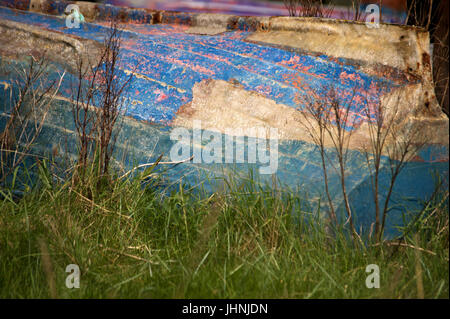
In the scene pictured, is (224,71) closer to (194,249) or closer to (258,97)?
(258,97)

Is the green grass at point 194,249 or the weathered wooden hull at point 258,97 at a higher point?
the weathered wooden hull at point 258,97

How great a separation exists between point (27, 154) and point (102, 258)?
83 cm

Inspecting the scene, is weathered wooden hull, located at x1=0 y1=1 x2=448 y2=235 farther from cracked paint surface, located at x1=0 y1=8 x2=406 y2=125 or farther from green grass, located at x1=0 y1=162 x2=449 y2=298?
green grass, located at x1=0 y1=162 x2=449 y2=298

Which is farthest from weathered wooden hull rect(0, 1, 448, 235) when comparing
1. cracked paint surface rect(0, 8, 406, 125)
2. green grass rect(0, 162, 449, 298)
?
green grass rect(0, 162, 449, 298)

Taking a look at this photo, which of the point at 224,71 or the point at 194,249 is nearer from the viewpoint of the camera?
the point at 194,249

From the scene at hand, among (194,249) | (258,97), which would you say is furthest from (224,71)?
(194,249)

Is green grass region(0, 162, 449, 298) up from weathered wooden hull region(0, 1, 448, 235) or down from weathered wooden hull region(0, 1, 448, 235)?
down

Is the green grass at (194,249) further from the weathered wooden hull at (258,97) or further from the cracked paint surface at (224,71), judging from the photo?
the cracked paint surface at (224,71)

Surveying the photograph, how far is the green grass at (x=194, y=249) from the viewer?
6.48 ft

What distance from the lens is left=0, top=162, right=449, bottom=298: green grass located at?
197cm

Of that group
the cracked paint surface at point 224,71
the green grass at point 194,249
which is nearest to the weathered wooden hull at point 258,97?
the cracked paint surface at point 224,71

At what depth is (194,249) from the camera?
7.34 ft

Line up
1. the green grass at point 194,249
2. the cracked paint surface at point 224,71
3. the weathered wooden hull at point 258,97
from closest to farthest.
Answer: the green grass at point 194,249 → the weathered wooden hull at point 258,97 → the cracked paint surface at point 224,71

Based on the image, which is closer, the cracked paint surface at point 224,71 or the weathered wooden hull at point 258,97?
the weathered wooden hull at point 258,97
